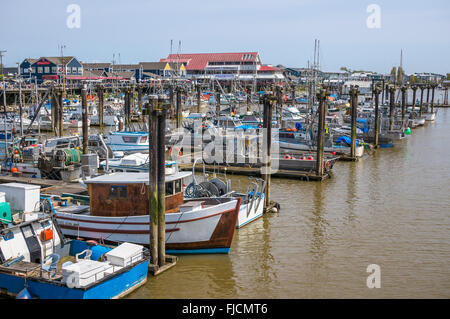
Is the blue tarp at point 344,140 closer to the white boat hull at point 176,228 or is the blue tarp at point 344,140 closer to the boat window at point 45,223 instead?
the white boat hull at point 176,228

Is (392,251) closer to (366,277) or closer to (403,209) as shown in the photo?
(366,277)

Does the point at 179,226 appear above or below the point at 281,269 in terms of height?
above

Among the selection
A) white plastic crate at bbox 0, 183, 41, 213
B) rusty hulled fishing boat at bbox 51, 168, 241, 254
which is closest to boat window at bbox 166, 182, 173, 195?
rusty hulled fishing boat at bbox 51, 168, 241, 254

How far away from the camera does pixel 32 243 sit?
13969mm

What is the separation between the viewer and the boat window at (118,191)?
50.6 ft

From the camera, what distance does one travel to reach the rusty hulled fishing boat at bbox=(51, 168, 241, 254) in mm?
15289

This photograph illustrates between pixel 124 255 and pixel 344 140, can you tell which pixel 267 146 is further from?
pixel 344 140

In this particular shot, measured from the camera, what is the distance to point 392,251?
1644 centimetres

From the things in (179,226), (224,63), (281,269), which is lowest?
(281,269)

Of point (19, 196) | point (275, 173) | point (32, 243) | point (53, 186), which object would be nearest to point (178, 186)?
point (32, 243)

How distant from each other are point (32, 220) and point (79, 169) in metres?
10.7

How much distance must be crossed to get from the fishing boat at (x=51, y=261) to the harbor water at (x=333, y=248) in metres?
0.93
